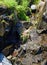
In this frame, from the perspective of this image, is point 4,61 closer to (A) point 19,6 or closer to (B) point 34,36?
(B) point 34,36

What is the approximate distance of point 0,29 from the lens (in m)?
12.0

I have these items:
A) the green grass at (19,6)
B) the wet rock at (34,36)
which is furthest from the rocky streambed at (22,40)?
the green grass at (19,6)

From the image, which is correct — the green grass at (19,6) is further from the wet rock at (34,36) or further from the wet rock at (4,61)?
the wet rock at (4,61)

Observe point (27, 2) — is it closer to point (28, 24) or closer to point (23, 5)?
point (23, 5)

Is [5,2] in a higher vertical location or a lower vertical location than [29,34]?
higher

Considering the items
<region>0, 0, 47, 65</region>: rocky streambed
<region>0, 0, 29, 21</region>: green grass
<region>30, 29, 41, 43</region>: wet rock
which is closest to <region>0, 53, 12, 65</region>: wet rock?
<region>0, 0, 47, 65</region>: rocky streambed

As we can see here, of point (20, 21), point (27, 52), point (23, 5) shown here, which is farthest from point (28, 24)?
point (27, 52)

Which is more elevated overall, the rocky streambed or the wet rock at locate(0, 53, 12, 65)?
the rocky streambed

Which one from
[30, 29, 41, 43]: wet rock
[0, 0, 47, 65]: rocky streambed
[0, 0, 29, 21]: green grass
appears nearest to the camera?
[0, 0, 47, 65]: rocky streambed

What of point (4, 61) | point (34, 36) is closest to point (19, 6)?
point (34, 36)

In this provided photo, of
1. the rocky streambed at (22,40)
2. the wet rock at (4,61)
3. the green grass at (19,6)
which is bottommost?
the wet rock at (4,61)

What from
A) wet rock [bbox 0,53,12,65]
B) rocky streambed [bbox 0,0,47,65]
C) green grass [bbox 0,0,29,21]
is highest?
green grass [bbox 0,0,29,21]

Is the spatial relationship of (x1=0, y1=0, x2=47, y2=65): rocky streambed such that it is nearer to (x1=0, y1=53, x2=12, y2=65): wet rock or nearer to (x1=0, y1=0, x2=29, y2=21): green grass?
(x1=0, y1=53, x2=12, y2=65): wet rock

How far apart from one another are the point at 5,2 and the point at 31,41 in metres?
2.62
